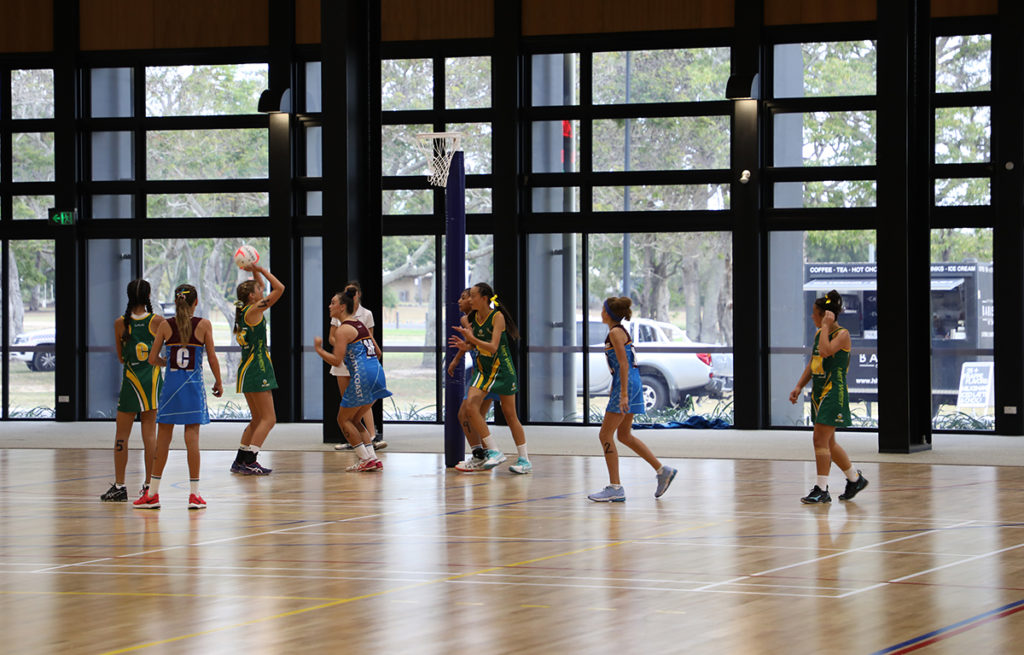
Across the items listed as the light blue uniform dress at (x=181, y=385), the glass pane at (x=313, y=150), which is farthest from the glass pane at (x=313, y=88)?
the light blue uniform dress at (x=181, y=385)

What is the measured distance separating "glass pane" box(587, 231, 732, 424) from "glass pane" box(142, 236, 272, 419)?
188 inches

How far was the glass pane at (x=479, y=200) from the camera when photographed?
1678 centimetres

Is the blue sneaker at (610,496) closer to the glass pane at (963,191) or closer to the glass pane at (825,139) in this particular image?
the glass pane at (825,139)

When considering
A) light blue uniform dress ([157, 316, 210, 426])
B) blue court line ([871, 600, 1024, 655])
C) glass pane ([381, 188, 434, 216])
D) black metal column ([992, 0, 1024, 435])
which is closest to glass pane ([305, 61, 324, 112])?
glass pane ([381, 188, 434, 216])

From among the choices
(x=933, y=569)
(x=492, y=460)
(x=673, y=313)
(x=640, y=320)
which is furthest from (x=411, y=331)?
(x=933, y=569)

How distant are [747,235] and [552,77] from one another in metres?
3.22

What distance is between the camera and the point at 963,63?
15.4 metres

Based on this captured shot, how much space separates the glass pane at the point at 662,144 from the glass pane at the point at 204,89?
4603 millimetres

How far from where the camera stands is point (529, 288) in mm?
16766

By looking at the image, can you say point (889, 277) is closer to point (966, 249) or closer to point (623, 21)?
point (966, 249)

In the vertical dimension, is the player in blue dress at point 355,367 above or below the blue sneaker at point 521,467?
above

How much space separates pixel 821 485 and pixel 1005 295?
6.82m

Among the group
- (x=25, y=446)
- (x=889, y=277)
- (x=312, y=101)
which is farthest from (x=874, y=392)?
(x=25, y=446)

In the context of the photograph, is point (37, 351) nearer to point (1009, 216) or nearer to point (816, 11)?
point (816, 11)
